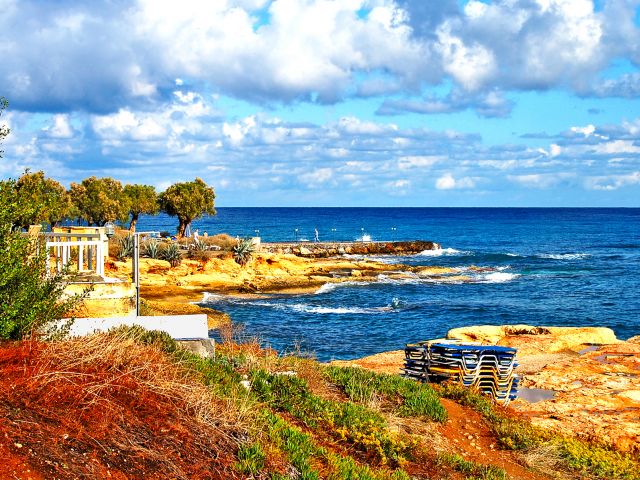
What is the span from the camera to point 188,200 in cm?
5991

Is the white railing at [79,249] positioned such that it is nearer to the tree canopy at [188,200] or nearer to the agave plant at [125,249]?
the agave plant at [125,249]

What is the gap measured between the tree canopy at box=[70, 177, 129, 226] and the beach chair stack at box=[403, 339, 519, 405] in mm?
46501

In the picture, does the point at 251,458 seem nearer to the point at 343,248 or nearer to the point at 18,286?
the point at 18,286

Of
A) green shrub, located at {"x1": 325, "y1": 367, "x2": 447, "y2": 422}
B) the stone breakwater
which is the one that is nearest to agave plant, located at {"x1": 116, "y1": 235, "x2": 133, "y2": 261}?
the stone breakwater

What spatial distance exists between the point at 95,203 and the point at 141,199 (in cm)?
568

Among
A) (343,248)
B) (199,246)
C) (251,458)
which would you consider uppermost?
(199,246)

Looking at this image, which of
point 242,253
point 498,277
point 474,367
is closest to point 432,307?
point 242,253

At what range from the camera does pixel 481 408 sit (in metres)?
12.8

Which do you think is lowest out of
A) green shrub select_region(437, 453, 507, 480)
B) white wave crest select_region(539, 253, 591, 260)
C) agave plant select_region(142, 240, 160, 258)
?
green shrub select_region(437, 453, 507, 480)

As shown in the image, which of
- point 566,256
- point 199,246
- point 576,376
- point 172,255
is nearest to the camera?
point 576,376

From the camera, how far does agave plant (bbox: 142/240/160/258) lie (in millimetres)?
44594

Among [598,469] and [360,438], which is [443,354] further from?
[360,438]

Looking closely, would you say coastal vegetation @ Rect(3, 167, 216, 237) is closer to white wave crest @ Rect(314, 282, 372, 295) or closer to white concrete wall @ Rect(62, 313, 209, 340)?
white wave crest @ Rect(314, 282, 372, 295)

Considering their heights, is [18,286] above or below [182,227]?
below
